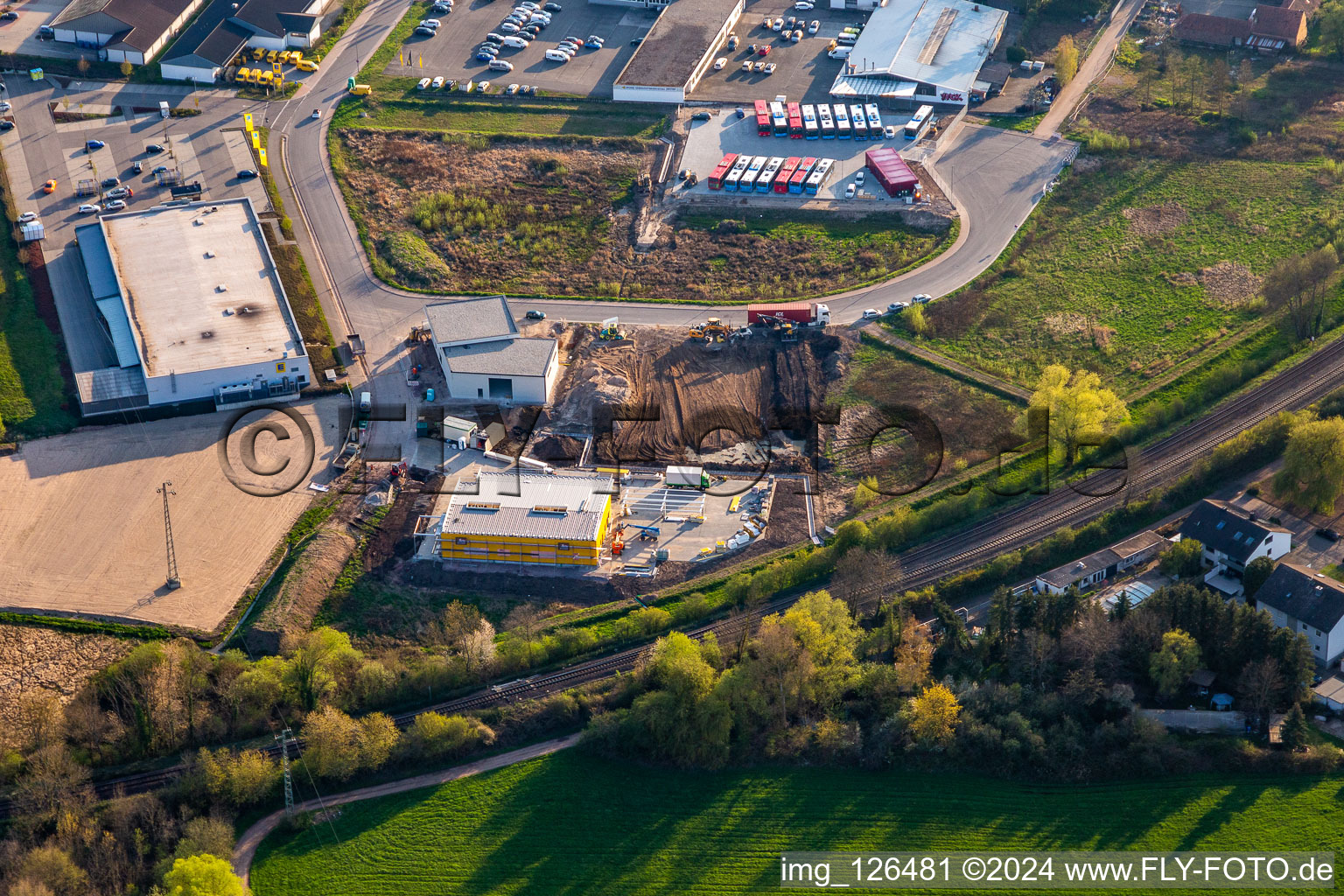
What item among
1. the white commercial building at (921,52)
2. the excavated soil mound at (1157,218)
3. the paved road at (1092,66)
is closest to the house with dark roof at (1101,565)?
the excavated soil mound at (1157,218)

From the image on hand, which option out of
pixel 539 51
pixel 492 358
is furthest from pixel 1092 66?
pixel 492 358

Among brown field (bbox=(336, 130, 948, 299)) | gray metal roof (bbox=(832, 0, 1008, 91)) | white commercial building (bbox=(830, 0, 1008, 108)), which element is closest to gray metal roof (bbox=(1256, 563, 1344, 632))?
brown field (bbox=(336, 130, 948, 299))

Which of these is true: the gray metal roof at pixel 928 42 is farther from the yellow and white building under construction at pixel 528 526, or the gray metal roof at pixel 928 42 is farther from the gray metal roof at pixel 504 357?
the yellow and white building under construction at pixel 528 526

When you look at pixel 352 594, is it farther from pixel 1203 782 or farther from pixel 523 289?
pixel 1203 782

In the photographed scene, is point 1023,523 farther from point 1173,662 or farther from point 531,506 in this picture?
point 531,506

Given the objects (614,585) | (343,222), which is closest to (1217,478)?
(614,585)
